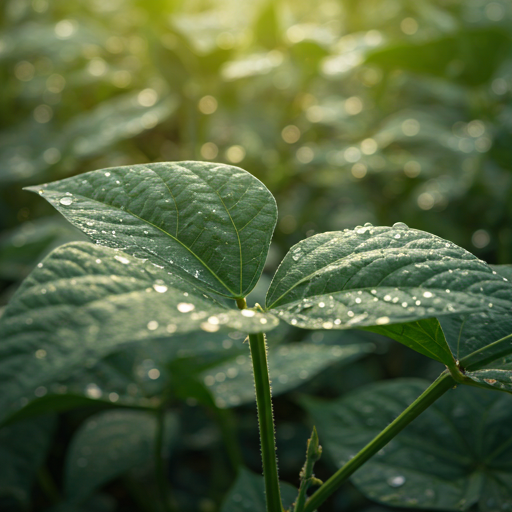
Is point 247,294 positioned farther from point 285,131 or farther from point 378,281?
point 285,131

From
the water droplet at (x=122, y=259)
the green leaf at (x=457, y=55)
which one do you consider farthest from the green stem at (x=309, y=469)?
the green leaf at (x=457, y=55)

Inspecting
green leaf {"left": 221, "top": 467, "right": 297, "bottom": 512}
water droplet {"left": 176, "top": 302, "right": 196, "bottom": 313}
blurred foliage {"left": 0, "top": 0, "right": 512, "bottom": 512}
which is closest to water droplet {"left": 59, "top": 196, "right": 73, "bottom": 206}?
water droplet {"left": 176, "top": 302, "right": 196, "bottom": 313}

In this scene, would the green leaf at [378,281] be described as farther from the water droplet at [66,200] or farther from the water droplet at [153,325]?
the water droplet at [66,200]

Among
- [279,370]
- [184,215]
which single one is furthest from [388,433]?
[279,370]

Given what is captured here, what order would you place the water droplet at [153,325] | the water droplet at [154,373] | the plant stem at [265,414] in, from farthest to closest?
the water droplet at [154,373] < the plant stem at [265,414] < the water droplet at [153,325]

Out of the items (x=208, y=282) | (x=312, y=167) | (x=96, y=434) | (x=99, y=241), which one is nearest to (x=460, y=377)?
(x=208, y=282)
